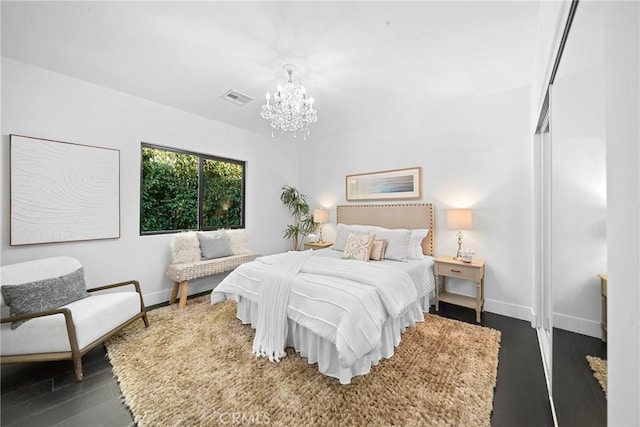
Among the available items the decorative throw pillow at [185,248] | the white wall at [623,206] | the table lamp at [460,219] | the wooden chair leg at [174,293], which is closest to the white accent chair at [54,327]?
the wooden chair leg at [174,293]

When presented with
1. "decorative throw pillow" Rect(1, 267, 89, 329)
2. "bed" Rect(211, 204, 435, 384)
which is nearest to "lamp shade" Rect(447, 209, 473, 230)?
"bed" Rect(211, 204, 435, 384)

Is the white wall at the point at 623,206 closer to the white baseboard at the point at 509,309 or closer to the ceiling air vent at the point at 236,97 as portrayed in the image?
the white baseboard at the point at 509,309

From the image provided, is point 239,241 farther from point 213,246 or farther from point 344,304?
point 344,304

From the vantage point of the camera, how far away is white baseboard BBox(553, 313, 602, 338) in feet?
2.85

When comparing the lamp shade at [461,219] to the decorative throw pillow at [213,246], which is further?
the decorative throw pillow at [213,246]

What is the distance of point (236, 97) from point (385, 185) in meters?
2.56

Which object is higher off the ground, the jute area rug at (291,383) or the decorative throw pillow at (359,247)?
the decorative throw pillow at (359,247)

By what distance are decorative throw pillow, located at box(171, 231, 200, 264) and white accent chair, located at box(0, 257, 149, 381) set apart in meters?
1.14

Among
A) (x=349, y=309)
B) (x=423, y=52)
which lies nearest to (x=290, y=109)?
(x=423, y=52)

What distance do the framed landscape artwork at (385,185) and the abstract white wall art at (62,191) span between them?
3.42 meters

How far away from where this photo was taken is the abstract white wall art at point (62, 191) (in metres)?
2.41

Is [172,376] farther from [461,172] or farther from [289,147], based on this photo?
[289,147]

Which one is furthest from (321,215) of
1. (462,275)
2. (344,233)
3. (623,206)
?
(623,206)

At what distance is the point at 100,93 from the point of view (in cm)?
290
